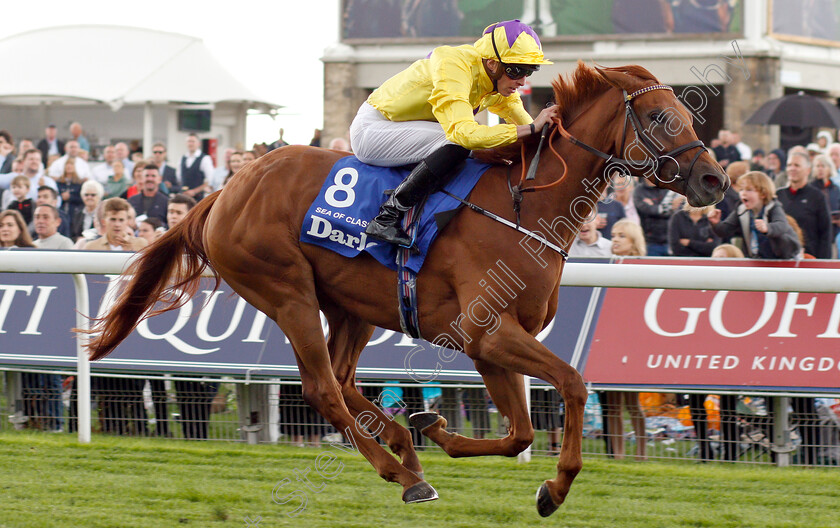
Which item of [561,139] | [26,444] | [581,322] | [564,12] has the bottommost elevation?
[26,444]

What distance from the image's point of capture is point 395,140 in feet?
12.8

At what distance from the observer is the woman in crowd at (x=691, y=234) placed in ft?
21.5

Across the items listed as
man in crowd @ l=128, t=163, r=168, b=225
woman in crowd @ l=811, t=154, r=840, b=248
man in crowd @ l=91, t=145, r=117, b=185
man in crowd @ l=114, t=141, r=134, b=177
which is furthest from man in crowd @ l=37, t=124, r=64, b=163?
woman in crowd @ l=811, t=154, r=840, b=248

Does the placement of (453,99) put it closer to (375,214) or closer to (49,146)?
(375,214)

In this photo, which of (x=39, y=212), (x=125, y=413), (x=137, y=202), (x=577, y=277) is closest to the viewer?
(x=577, y=277)

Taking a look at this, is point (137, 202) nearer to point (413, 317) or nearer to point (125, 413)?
point (125, 413)

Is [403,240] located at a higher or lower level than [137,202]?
higher

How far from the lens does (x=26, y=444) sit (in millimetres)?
5152

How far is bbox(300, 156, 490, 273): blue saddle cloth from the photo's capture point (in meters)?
3.75

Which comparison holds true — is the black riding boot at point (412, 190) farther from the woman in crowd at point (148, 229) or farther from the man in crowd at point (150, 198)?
the man in crowd at point (150, 198)

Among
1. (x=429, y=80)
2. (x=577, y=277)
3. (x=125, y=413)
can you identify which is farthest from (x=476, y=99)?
(x=125, y=413)

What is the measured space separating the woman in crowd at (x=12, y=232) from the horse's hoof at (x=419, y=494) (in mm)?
3674

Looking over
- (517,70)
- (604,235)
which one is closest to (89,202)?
(604,235)

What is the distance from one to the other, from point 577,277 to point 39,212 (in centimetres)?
362
